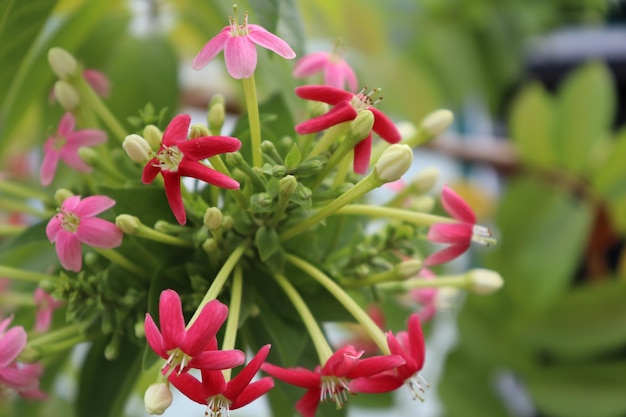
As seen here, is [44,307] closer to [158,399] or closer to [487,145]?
[158,399]

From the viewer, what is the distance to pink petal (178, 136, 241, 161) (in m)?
0.32

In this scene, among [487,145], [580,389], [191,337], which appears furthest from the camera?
[487,145]

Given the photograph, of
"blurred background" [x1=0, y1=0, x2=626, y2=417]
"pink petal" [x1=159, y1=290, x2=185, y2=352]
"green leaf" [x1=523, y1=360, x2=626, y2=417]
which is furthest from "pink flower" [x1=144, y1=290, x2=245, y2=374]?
"green leaf" [x1=523, y1=360, x2=626, y2=417]

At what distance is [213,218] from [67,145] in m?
0.12

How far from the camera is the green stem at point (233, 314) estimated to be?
342 millimetres

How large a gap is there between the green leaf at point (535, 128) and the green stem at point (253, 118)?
591 millimetres

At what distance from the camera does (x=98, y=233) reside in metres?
0.35

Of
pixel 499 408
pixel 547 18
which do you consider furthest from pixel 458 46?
pixel 499 408

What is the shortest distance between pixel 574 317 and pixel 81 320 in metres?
0.61

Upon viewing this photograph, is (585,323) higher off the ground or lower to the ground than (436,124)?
lower

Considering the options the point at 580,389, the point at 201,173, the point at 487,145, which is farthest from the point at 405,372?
the point at 487,145

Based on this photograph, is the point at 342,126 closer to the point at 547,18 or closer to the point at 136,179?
the point at 136,179

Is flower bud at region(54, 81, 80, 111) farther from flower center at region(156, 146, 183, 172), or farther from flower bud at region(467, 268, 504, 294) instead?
flower bud at region(467, 268, 504, 294)

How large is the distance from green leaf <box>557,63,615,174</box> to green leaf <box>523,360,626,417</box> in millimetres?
206
